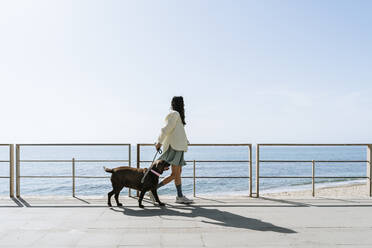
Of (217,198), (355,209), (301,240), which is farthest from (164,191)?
(301,240)

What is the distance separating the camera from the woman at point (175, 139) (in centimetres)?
475

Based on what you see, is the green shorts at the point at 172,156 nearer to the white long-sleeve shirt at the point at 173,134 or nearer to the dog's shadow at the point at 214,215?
the white long-sleeve shirt at the point at 173,134

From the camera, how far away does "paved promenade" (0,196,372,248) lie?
308 cm

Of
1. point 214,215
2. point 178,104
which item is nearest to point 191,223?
point 214,215

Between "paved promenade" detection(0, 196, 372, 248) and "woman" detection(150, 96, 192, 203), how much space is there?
1.90ft

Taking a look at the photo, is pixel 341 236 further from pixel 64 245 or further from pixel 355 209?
pixel 64 245

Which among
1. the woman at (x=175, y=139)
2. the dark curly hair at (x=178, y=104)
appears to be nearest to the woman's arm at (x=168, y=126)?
the woman at (x=175, y=139)

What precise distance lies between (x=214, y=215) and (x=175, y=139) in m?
1.28

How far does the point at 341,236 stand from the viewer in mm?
3244

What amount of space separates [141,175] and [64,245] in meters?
1.83

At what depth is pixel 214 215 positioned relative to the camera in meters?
4.18

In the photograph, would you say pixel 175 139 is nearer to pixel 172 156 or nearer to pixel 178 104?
pixel 172 156

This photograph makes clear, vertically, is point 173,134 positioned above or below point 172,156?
above

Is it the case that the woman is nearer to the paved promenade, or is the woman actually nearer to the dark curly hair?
the dark curly hair
